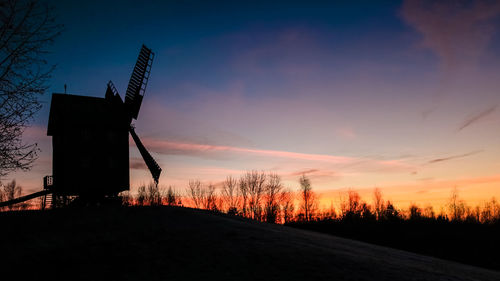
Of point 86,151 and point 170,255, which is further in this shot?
point 86,151

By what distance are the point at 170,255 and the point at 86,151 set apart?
22.7 meters

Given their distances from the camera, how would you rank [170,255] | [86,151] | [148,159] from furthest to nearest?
[148,159], [86,151], [170,255]

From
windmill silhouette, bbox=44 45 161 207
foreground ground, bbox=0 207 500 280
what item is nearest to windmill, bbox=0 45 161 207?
windmill silhouette, bbox=44 45 161 207

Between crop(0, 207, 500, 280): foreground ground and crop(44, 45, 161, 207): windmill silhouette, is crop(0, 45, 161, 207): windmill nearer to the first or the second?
crop(44, 45, 161, 207): windmill silhouette

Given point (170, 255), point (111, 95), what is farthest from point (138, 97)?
point (170, 255)

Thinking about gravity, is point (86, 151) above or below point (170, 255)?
above

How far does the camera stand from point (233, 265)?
6.97 m

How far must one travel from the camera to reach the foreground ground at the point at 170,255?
6.75 meters

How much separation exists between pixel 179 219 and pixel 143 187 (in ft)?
186

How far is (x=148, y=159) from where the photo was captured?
33375mm

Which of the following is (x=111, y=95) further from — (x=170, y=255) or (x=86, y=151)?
(x=170, y=255)

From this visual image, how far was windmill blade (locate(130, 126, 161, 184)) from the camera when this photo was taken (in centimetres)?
3219

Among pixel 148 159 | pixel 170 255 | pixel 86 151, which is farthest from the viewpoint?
pixel 148 159

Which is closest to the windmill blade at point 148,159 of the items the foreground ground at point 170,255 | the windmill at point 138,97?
the windmill at point 138,97
